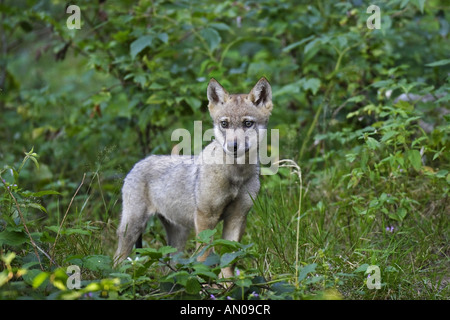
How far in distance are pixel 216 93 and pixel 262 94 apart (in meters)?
0.40

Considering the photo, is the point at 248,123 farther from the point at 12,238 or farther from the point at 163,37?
the point at 12,238

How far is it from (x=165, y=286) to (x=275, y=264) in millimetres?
1144

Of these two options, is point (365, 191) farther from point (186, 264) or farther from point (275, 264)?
point (186, 264)

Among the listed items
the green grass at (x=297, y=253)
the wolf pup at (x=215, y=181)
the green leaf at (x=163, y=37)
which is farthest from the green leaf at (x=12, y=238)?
the green leaf at (x=163, y=37)

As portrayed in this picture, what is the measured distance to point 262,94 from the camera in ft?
15.1

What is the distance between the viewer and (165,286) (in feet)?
10.7

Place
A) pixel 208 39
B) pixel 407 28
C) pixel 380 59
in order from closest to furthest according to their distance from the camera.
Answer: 1. pixel 208 39
2. pixel 380 59
3. pixel 407 28

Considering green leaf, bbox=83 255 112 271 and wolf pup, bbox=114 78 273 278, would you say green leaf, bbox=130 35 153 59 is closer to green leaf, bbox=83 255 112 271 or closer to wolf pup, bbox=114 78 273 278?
wolf pup, bbox=114 78 273 278

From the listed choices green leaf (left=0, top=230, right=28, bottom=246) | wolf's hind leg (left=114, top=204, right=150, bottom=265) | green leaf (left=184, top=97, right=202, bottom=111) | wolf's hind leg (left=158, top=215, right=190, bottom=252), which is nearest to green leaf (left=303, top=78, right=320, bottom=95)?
green leaf (left=184, top=97, right=202, bottom=111)

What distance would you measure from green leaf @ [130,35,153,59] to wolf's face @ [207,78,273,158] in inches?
54.8

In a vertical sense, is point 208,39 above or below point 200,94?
above

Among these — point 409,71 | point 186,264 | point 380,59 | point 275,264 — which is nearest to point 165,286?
point 186,264

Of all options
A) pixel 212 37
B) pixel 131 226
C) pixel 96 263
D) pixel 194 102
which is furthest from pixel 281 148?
pixel 96 263

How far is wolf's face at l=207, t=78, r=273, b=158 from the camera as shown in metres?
4.28
